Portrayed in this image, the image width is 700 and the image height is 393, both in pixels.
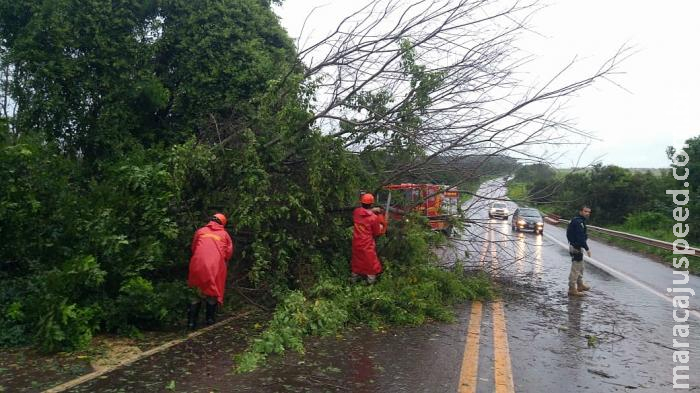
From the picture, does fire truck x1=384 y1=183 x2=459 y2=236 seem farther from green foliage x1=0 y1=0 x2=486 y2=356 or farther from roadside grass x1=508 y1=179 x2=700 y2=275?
roadside grass x1=508 y1=179 x2=700 y2=275

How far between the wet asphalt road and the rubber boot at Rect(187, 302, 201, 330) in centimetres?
31

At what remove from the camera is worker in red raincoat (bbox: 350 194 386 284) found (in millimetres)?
7504

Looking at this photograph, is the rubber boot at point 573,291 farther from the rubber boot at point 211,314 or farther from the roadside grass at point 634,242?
the rubber boot at point 211,314

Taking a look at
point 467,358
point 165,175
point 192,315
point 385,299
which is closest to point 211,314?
point 192,315

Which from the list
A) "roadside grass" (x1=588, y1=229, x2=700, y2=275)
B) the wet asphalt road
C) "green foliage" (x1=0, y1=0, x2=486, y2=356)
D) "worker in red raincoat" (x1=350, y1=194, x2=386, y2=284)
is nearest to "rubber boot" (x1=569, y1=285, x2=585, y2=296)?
the wet asphalt road

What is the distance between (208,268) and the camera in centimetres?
584

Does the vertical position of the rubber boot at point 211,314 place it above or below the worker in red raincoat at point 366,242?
below

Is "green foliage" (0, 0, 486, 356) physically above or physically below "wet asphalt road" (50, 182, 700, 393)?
above

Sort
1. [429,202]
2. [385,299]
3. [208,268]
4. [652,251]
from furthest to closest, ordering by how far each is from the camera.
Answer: [652,251]
[429,202]
[385,299]
[208,268]

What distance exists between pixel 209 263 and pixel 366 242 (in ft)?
8.13

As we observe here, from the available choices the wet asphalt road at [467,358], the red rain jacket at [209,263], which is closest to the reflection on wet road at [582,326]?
the wet asphalt road at [467,358]

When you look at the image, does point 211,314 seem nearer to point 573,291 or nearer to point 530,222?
point 573,291

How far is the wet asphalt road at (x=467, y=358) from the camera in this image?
4.47m

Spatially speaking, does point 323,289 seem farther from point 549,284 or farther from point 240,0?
point 240,0
